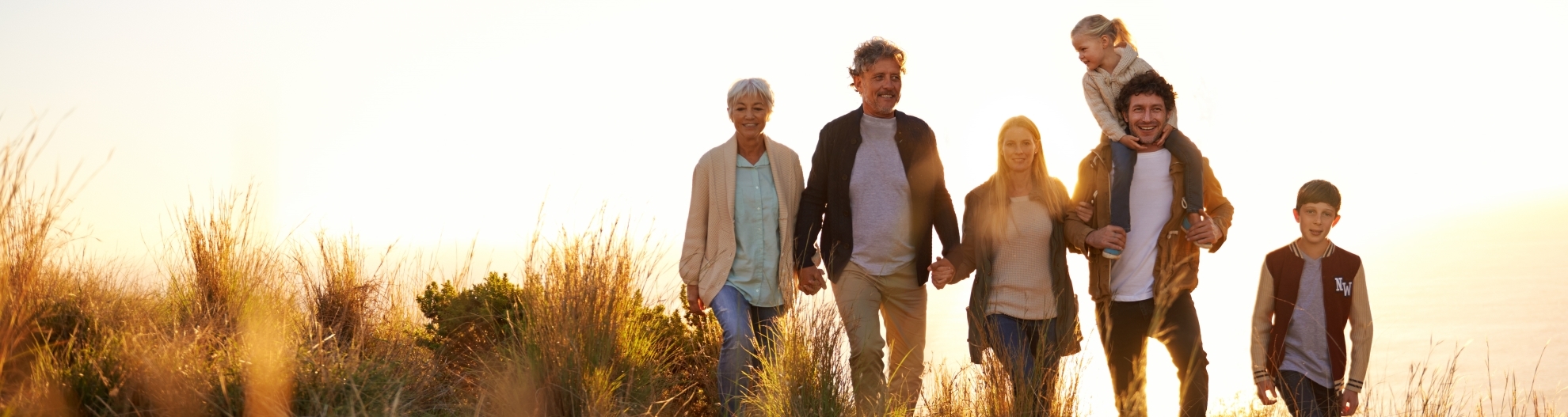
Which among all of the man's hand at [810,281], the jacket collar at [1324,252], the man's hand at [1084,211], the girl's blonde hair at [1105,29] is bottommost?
the man's hand at [810,281]

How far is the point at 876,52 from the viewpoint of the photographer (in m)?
3.65

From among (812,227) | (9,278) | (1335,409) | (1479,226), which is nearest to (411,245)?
(9,278)

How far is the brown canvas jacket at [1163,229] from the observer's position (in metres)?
3.26

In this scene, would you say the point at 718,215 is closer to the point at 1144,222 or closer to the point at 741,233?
the point at 741,233

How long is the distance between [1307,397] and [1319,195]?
0.67m

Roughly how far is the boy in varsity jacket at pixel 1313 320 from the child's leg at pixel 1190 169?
0.30 metres

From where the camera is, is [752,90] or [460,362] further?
[460,362]

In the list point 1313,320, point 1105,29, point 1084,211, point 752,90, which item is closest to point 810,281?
point 752,90

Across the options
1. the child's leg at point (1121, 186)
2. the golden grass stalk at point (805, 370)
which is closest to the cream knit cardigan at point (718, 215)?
the golden grass stalk at point (805, 370)

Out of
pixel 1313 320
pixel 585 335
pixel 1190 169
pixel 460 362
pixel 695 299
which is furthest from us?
pixel 460 362

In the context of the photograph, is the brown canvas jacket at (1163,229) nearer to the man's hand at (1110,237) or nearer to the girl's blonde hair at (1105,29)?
the man's hand at (1110,237)

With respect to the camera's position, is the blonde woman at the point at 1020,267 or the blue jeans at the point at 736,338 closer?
the blonde woman at the point at 1020,267

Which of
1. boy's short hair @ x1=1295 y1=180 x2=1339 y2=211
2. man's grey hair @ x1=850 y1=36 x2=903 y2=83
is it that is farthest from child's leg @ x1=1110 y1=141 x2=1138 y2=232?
man's grey hair @ x1=850 y1=36 x2=903 y2=83

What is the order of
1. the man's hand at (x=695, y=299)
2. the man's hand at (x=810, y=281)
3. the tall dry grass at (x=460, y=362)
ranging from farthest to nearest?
the man's hand at (x=695, y=299) → the man's hand at (x=810, y=281) → the tall dry grass at (x=460, y=362)
